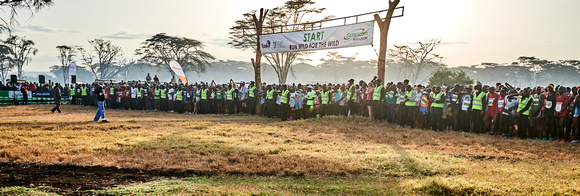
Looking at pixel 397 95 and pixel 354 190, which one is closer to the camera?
pixel 354 190

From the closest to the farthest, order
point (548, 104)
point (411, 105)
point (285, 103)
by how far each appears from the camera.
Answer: point (548, 104)
point (411, 105)
point (285, 103)

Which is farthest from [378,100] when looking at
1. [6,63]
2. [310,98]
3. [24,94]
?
[6,63]

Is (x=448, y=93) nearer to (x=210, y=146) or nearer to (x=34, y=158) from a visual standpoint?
(x=210, y=146)


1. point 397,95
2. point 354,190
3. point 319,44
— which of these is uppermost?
point 319,44

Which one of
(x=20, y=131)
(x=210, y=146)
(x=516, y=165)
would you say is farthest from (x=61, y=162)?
(x=516, y=165)

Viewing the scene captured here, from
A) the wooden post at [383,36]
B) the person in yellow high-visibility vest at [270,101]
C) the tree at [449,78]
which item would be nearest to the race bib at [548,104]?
the wooden post at [383,36]

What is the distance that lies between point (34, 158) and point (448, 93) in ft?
41.5

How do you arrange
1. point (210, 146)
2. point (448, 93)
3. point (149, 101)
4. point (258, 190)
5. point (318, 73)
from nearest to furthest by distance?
point (258, 190), point (210, 146), point (448, 93), point (149, 101), point (318, 73)

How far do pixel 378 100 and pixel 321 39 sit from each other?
4.52 m

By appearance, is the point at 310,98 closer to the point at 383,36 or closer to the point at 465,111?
the point at 383,36

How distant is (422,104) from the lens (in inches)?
526

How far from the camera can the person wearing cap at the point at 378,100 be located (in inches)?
571

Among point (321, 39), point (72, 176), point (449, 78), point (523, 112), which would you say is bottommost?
point (72, 176)

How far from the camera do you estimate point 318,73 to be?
141 meters
